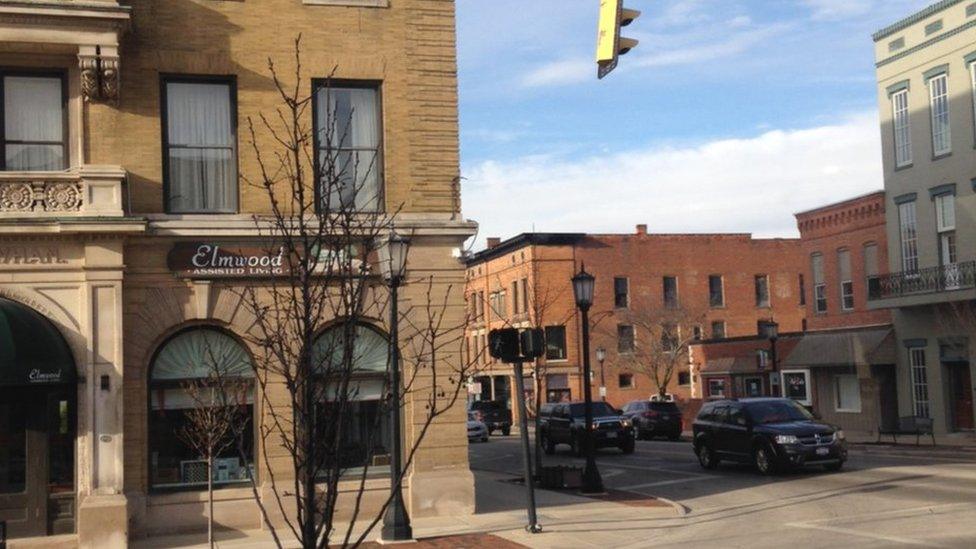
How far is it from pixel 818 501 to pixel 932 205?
70.7 ft

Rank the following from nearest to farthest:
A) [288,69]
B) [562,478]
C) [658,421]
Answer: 1. [288,69]
2. [562,478]
3. [658,421]

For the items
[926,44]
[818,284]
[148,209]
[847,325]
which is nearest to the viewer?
[148,209]

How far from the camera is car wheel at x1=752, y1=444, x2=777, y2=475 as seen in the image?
24.7 m

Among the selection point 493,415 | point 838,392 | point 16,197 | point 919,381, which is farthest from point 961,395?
point 16,197

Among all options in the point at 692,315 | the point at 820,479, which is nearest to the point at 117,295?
the point at 820,479

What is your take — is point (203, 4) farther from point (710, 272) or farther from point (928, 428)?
point (710, 272)

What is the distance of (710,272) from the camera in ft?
241

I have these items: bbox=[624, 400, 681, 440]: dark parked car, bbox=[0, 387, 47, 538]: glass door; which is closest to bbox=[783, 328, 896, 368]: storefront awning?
bbox=[624, 400, 681, 440]: dark parked car

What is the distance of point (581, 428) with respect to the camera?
36.1m

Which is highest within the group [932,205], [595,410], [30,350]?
[932,205]

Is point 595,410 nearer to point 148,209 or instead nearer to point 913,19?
point 913,19

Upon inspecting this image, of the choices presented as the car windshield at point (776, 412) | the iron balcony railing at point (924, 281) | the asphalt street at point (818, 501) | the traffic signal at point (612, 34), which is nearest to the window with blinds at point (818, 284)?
the iron balcony railing at point (924, 281)

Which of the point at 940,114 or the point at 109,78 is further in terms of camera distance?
the point at 940,114

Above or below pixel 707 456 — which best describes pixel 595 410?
above
